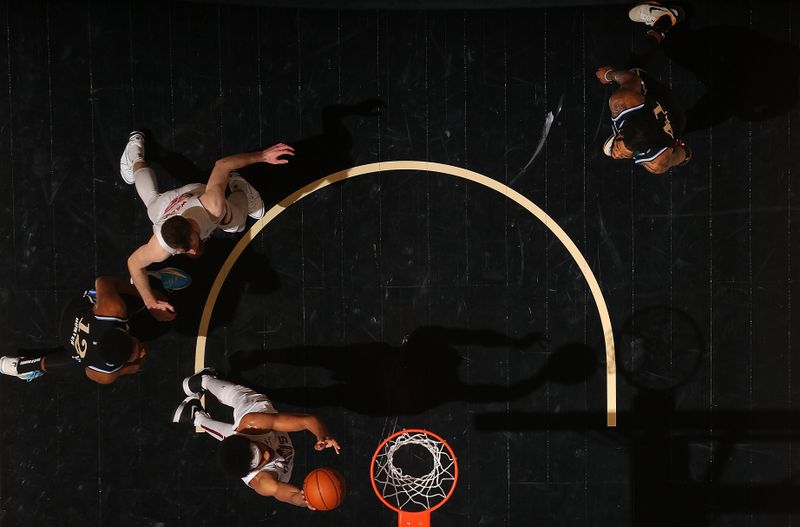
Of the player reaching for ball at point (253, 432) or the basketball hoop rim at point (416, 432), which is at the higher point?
the player reaching for ball at point (253, 432)

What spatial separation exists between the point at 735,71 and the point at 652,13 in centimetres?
122

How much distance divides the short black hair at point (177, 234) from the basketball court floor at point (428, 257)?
1.36 meters

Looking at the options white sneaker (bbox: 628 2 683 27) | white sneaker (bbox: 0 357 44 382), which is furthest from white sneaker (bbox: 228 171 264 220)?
white sneaker (bbox: 628 2 683 27)

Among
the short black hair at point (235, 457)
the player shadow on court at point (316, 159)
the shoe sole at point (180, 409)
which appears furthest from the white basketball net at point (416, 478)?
the player shadow on court at point (316, 159)

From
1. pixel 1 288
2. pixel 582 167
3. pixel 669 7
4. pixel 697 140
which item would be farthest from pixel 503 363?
pixel 1 288

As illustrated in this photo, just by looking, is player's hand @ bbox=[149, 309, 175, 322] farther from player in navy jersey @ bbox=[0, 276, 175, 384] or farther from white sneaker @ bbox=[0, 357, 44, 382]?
white sneaker @ bbox=[0, 357, 44, 382]

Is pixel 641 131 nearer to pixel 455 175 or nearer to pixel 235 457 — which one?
pixel 455 175

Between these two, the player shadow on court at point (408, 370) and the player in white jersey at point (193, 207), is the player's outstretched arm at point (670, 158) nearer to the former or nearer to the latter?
the player shadow on court at point (408, 370)

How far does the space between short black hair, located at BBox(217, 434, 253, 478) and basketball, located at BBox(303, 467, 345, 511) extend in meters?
0.59

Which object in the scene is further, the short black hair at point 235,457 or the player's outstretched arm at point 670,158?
the player's outstretched arm at point 670,158

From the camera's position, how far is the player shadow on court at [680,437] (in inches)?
241

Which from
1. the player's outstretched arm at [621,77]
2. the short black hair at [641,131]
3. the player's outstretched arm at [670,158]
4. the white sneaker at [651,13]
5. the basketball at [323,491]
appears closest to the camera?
the basketball at [323,491]

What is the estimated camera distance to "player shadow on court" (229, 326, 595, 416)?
6.16m

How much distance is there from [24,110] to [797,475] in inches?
361
